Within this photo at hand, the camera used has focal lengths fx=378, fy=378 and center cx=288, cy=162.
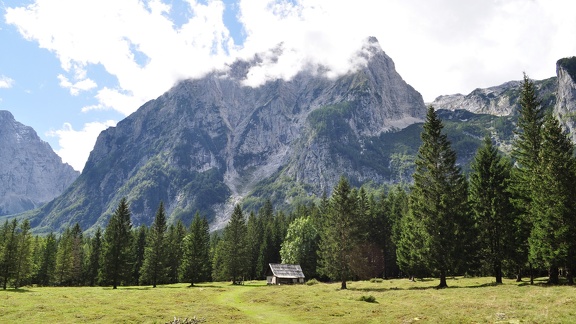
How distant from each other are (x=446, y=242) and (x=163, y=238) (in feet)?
218

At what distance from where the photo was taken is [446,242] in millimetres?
50250

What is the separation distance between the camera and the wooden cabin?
93938 millimetres

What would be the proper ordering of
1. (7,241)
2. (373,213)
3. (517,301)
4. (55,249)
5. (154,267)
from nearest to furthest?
(517,301)
(7,241)
(154,267)
(373,213)
(55,249)

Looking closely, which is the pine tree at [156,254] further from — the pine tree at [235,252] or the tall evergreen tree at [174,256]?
the tall evergreen tree at [174,256]

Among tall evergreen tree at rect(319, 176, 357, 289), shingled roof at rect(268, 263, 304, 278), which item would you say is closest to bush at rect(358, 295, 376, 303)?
tall evergreen tree at rect(319, 176, 357, 289)

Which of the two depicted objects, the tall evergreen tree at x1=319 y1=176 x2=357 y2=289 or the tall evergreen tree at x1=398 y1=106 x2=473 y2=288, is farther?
the tall evergreen tree at x1=319 y1=176 x2=357 y2=289

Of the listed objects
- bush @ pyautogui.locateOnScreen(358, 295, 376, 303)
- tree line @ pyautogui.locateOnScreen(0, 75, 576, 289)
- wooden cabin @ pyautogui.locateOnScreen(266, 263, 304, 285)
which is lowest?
wooden cabin @ pyautogui.locateOnScreen(266, 263, 304, 285)

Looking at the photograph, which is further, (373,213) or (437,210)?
(373,213)

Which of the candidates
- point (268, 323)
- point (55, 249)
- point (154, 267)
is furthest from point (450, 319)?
point (55, 249)

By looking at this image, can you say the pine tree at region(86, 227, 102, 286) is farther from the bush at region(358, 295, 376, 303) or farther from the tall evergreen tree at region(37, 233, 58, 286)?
the bush at region(358, 295, 376, 303)

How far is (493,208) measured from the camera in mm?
50250

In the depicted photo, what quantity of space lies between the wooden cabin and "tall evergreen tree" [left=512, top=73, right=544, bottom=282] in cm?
A: 5729

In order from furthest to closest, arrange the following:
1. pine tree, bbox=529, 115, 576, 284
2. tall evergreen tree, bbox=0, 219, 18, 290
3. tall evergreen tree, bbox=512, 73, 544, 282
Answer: tall evergreen tree, bbox=0, 219, 18, 290, tall evergreen tree, bbox=512, 73, 544, 282, pine tree, bbox=529, 115, 576, 284

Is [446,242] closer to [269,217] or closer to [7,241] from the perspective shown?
[7,241]
